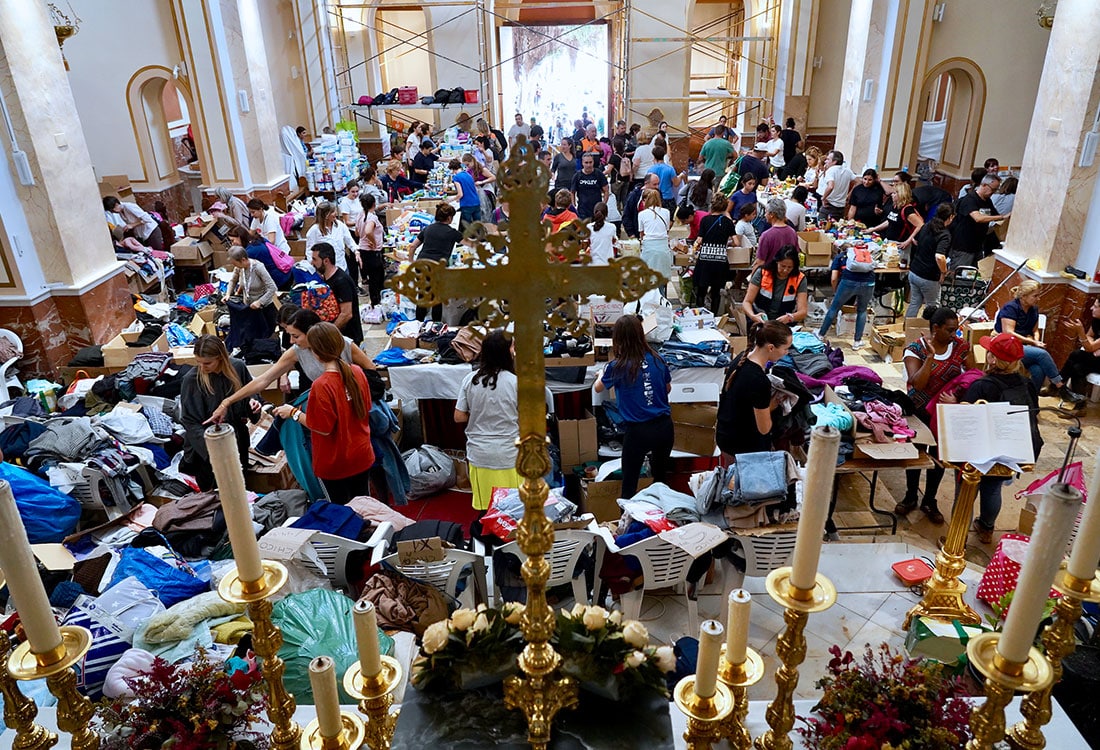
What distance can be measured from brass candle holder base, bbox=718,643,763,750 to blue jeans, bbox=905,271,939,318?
22.2 feet

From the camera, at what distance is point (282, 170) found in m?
13.2

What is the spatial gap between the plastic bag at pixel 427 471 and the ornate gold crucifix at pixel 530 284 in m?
4.11

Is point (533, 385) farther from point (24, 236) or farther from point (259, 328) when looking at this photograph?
point (24, 236)

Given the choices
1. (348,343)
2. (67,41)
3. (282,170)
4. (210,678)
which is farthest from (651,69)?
(210,678)

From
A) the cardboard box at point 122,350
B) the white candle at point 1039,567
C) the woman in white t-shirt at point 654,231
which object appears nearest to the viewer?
the white candle at point 1039,567

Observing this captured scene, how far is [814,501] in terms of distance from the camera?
56.3 inches

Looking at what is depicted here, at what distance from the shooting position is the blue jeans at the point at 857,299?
25.3 feet

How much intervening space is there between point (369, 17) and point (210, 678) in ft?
61.8

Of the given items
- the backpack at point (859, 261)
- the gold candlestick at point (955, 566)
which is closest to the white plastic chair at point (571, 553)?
the gold candlestick at point (955, 566)

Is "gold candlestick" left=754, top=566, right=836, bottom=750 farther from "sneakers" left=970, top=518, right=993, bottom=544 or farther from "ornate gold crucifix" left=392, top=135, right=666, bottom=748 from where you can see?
"sneakers" left=970, top=518, right=993, bottom=544

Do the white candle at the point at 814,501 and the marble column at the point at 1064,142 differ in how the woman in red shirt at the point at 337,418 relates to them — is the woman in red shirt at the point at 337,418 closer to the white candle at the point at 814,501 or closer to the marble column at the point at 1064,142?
the white candle at the point at 814,501

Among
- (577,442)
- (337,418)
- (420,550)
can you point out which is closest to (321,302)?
(337,418)

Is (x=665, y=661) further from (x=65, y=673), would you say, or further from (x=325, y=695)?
(x=65, y=673)

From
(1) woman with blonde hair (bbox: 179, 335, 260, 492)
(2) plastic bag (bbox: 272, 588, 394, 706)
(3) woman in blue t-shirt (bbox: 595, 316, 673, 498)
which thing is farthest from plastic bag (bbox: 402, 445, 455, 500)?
(2) plastic bag (bbox: 272, 588, 394, 706)
